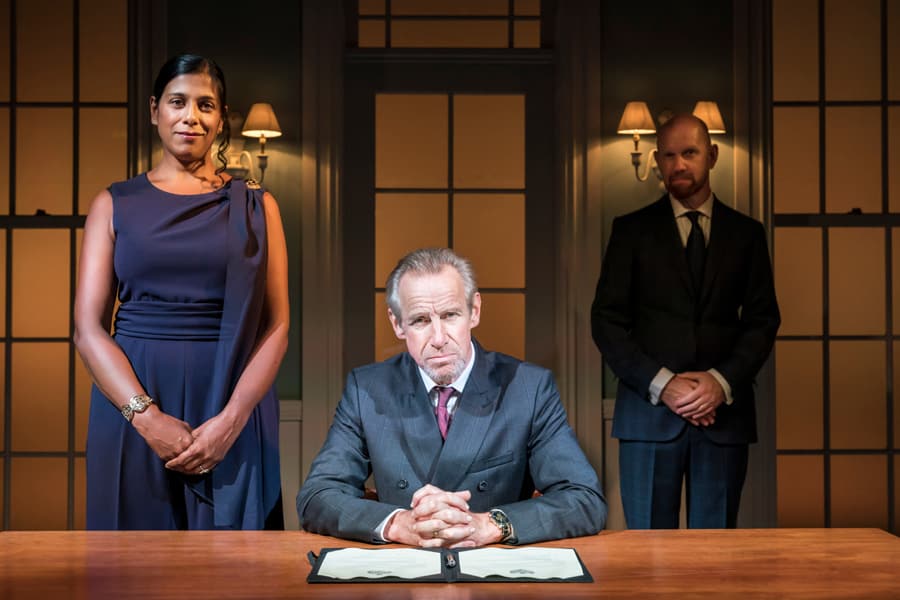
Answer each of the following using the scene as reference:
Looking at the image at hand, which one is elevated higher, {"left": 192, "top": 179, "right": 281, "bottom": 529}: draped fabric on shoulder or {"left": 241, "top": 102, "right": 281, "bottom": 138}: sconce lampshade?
{"left": 241, "top": 102, "right": 281, "bottom": 138}: sconce lampshade

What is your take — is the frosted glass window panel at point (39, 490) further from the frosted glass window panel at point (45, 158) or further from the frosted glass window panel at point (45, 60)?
the frosted glass window panel at point (45, 60)

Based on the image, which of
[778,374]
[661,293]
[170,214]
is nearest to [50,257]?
[170,214]

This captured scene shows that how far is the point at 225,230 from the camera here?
272cm

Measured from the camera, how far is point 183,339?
2666mm

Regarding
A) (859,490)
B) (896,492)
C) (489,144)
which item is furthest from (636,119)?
(896,492)

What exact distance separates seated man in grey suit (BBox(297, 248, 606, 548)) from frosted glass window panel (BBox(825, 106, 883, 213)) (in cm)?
295

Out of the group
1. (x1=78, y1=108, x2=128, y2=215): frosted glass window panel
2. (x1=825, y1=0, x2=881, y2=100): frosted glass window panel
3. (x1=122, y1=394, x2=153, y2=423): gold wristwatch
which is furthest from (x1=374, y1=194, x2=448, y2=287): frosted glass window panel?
(x1=122, y1=394, x2=153, y2=423): gold wristwatch

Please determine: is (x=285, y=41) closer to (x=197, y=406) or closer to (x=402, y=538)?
(x=197, y=406)

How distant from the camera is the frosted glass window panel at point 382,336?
4.83 meters

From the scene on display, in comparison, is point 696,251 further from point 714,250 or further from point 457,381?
point 457,381

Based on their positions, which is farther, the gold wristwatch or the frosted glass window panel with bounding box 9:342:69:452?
the frosted glass window panel with bounding box 9:342:69:452

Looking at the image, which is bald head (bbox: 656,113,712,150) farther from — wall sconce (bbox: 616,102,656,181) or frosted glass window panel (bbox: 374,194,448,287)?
→ frosted glass window panel (bbox: 374,194,448,287)

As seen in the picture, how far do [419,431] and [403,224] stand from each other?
8.47ft

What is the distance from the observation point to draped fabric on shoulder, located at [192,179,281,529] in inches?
103
